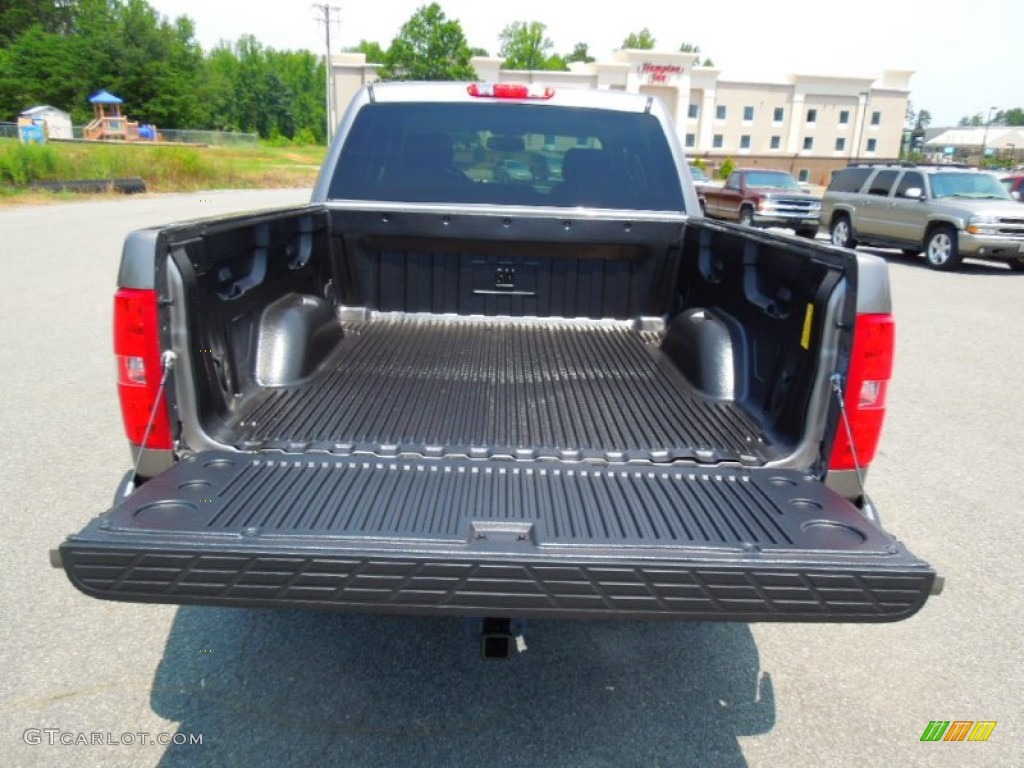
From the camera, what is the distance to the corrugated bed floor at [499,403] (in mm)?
2730

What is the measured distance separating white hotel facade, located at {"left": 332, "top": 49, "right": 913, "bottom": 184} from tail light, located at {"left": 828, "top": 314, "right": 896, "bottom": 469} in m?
78.2

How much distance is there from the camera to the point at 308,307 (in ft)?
11.8

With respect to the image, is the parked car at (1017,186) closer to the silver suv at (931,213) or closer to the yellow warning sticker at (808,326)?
the silver suv at (931,213)

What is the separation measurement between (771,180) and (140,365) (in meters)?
23.0

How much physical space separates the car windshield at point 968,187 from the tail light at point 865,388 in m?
15.6

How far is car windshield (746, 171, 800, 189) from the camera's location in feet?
74.0

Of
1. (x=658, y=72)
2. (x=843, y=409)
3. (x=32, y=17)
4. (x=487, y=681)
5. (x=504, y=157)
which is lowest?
(x=487, y=681)

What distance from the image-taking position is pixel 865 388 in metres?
2.41

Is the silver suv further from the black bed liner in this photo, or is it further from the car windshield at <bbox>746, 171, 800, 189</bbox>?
the black bed liner

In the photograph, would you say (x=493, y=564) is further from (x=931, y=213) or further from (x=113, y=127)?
(x=113, y=127)

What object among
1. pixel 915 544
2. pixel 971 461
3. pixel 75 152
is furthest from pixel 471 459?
pixel 75 152

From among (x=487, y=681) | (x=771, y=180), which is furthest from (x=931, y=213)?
(x=487, y=681)

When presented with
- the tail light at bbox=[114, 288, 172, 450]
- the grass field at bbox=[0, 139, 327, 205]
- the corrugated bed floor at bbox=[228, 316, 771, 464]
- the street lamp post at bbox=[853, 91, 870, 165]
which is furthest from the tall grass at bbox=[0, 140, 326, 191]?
the street lamp post at bbox=[853, 91, 870, 165]

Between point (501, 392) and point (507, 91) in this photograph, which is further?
point (507, 91)
